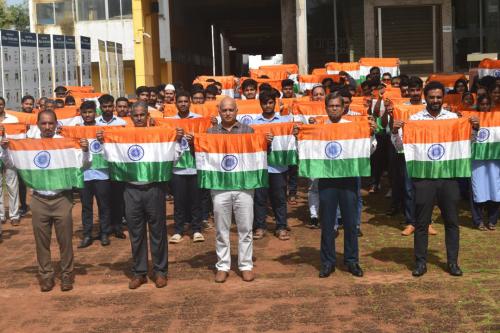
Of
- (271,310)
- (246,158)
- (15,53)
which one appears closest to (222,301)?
(271,310)

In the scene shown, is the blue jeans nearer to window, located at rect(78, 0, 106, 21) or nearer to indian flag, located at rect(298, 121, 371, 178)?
indian flag, located at rect(298, 121, 371, 178)

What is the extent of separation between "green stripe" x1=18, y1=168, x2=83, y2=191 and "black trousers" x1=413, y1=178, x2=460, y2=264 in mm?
3948

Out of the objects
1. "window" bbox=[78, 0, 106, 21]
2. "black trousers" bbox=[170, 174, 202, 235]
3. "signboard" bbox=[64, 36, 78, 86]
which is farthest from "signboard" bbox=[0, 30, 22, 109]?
"window" bbox=[78, 0, 106, 21]

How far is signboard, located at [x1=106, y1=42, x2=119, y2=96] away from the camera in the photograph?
26000 mm

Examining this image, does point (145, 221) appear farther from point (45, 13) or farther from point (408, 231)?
point (45, 13)

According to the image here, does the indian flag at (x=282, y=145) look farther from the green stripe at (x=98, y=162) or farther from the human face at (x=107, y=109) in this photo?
the green stripe at (x=98, y=162)

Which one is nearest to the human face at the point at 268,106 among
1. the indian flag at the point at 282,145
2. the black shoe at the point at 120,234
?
the indian flag at the point at 282,145

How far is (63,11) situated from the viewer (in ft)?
155

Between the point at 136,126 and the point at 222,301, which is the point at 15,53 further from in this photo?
the point at 222,301

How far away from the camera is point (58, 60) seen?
22.9 meters

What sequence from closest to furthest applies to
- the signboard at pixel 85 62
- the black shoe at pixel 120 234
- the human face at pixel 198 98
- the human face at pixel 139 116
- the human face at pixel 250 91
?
1. the human face at pixel 139 116
2. the black shoe at pixel 120 234
3. the human face at pixel 198 98
4. the human face at pixel 250 91
5. the signboard at pixel 85 62

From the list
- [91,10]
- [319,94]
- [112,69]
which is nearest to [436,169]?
[319,94]

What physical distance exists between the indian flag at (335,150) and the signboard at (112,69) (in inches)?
714

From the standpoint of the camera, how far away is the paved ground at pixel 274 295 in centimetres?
697
